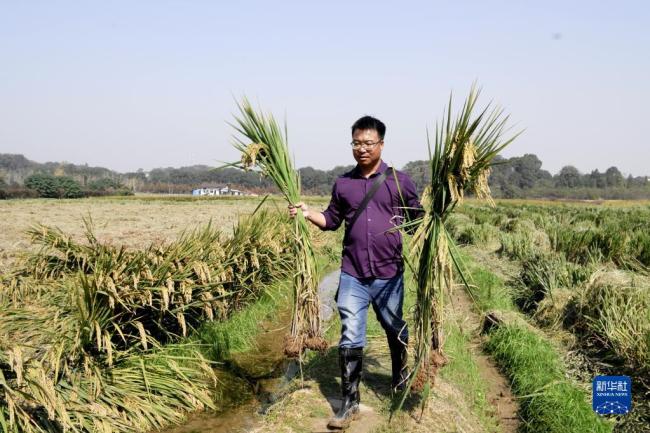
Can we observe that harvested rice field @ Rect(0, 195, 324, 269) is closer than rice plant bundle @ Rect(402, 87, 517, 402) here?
No

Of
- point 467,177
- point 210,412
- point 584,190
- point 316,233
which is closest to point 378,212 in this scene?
point 467,177

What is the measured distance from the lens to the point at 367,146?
3.93 metres

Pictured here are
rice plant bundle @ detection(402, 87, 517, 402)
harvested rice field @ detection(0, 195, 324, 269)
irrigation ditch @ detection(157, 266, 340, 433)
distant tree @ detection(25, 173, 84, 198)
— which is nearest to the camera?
rice plant bundle @ detection(402, 87, 517, 402)

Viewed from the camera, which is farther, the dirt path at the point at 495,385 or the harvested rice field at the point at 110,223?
the harvested rice field at the point at 110,223

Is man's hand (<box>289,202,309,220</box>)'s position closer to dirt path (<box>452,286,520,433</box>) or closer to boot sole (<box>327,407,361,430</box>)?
dirt path (<box>452,286,520,433</box>)

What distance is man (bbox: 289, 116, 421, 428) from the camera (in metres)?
3.95

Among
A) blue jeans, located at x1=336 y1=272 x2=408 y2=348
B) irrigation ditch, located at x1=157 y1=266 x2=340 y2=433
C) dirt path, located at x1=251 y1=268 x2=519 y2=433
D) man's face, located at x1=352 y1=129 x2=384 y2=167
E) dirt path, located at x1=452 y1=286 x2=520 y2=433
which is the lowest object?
irrigation ditch, located at x1=157 y1=266 x2=340 y2=433

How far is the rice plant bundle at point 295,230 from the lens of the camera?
14.3 feet

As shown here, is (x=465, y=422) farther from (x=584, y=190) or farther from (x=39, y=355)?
(x=584, y=190)

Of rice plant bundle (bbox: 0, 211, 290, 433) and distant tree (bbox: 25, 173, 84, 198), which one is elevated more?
distant tree (bbox: 25, 173, 84, 198)

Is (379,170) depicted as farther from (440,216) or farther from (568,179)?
(568,179)

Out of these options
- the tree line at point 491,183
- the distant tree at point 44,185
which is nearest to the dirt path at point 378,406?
the tree line at point 491,183

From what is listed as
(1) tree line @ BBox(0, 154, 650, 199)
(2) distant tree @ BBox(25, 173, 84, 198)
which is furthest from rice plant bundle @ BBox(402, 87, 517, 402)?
(2) distant tree @ BBox(25, 173, 84, 198)

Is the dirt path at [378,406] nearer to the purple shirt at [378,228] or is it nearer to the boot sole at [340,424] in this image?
the boot sole at [340,424]
